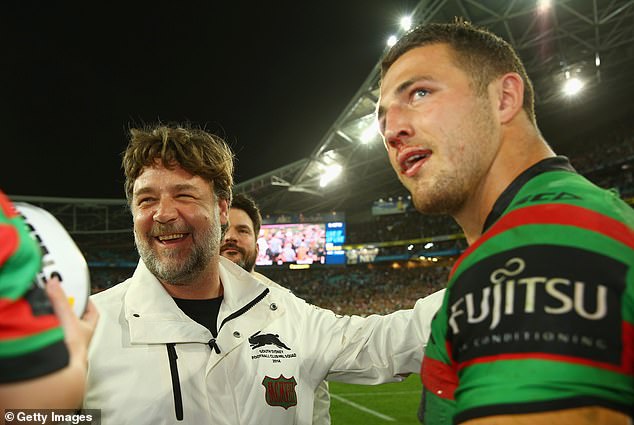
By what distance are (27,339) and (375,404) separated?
11.0 meters

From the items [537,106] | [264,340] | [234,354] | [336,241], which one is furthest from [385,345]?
[336,241]

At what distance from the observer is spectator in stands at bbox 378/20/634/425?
36.4 inches

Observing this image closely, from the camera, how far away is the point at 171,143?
2955 millimetres

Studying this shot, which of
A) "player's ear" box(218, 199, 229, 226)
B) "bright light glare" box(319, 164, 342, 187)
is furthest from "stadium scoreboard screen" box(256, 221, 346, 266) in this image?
"player's ear" box(218, 199, 229, 226)

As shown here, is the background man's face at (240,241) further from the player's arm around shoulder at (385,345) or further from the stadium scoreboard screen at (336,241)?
the stadium scoreboard screen at (336,241)

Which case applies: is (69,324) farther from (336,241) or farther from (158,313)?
(336,241)

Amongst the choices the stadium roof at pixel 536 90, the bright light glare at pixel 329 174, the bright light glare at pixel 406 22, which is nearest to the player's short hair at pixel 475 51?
the stadium roof at pixel 536 90

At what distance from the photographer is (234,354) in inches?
102

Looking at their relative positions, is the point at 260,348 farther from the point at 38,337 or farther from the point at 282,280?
the point at 282,280

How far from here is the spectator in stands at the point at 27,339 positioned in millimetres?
868

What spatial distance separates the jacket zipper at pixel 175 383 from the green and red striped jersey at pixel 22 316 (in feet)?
4.90

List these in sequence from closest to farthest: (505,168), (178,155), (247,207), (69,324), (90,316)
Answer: (69,324)
(90,316)
(505,168)
(178,155)
(247,207)

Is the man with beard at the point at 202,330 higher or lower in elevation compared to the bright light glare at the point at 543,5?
lower

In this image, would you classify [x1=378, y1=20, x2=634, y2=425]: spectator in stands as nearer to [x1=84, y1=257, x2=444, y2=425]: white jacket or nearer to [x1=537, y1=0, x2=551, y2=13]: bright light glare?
[x1=84, y1=257, x2=444, y2=425]: white jacket
